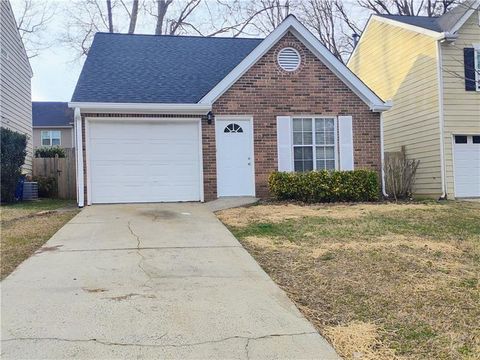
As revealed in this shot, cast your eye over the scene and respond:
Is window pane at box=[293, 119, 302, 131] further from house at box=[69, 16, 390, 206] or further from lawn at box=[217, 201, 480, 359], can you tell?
lawn at box=[217, 201, 480, 359]

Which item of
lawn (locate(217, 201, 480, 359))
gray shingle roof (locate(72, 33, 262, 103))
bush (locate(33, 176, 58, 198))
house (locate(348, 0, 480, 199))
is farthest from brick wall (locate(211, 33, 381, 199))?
bush (locate(33, 176, 58, 198))

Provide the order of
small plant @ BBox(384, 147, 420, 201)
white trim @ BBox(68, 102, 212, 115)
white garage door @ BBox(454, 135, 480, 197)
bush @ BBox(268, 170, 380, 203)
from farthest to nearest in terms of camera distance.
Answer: white garage door @ BBox(454, 135, 480, 197), small plant @ BBox(384, 147, 420, 201), bush @ BBox(268, 170, 380, 203), white trim @ BBox(68, 102, 212, 115)

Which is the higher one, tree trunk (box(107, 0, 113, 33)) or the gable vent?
tree trunk (box(107, 0, 113, 33))

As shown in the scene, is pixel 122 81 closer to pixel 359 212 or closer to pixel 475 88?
pixel 359 212

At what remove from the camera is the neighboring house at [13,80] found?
16.0 meters

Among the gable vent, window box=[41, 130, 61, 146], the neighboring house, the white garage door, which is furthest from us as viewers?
window box=[41, 130, 61, 146]

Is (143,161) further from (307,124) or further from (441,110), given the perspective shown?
(441,110)

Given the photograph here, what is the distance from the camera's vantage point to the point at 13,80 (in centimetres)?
1736

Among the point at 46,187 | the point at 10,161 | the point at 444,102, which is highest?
the point at 444,102

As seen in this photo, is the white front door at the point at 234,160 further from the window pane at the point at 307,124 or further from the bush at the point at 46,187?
the bush at the point at 46,187

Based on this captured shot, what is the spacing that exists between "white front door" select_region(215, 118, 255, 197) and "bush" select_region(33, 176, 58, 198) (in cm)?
710

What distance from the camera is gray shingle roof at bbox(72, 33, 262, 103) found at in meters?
12.5

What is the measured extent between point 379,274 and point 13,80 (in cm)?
1636

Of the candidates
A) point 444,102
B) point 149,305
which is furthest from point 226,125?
point 149,305
